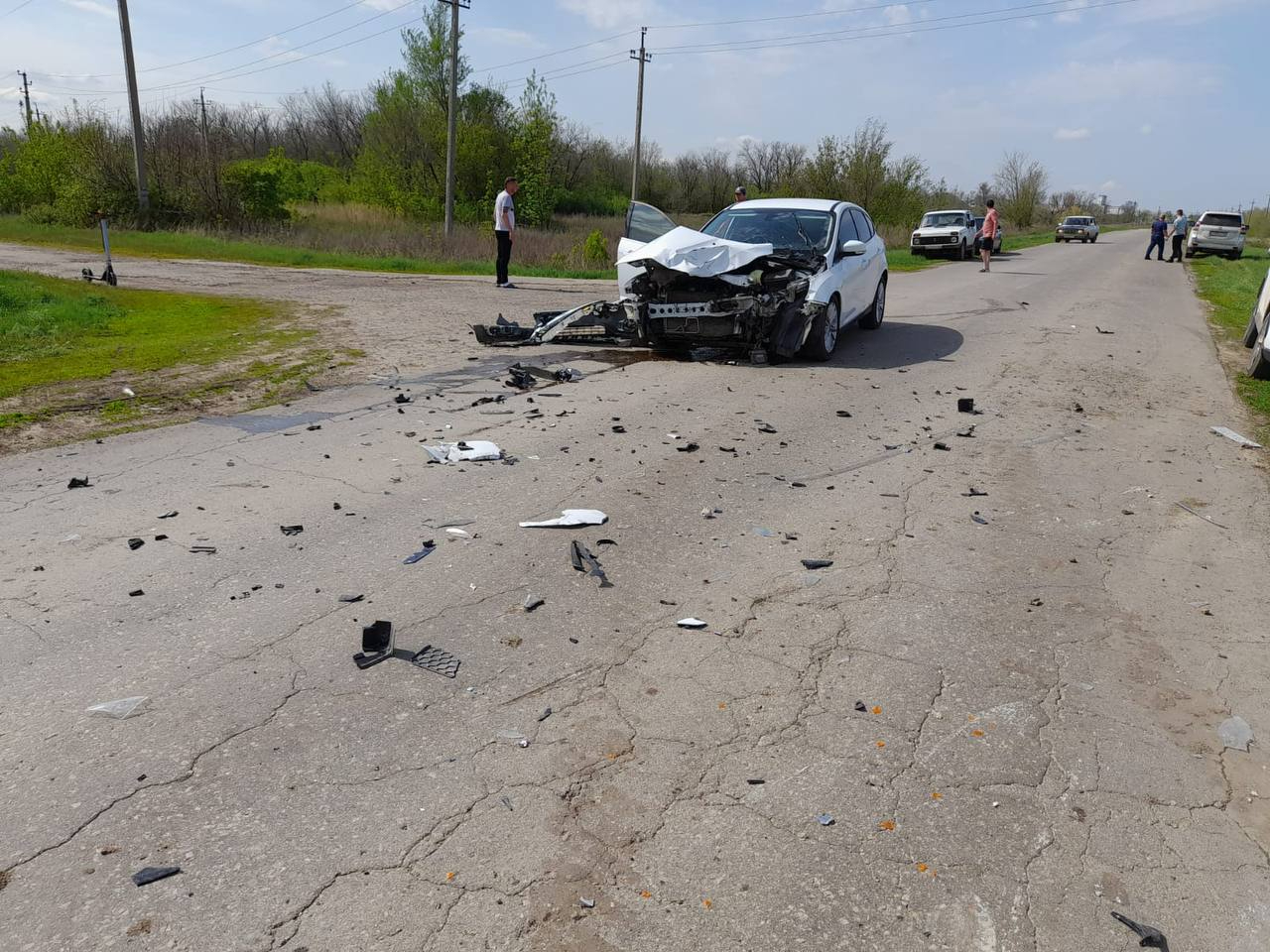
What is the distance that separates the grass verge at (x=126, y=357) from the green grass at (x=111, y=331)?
1 cm

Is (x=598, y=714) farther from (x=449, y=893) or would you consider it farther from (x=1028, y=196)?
(x=1028, y=196)

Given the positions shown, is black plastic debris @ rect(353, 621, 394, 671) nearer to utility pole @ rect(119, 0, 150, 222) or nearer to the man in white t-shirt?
the man in white t-shirt

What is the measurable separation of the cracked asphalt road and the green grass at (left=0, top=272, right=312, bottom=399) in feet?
10.9

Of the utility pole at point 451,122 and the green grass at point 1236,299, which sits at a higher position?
the utility pole at point 451,122

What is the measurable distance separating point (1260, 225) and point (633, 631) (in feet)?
263

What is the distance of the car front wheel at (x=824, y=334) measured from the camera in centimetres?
1043

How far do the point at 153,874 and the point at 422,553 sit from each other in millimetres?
2401

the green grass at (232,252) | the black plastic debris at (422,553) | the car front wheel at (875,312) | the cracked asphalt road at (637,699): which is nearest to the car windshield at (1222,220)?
the green grass at (232,252)

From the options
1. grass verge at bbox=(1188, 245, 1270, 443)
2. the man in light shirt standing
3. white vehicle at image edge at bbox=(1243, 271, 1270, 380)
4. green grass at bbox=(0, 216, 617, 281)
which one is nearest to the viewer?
grass verge at bbox=(1188, 245, 1270, 443)

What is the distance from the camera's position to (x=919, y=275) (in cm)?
2472

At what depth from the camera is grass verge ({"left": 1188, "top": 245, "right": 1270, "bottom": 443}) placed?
9.61 meters

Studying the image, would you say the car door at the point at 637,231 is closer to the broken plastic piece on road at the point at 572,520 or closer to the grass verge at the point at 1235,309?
the broken plastic piece on road at the point at 572,520

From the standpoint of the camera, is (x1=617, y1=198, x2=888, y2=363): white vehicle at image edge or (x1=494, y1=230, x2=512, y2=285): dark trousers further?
(x1=494, y1=230, x2=512, y2=285): dark trousers

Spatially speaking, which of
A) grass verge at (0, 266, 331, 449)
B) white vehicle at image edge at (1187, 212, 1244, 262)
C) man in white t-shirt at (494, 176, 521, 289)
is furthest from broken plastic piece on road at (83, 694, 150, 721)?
white vehicle at image edge at (1187, 212, 1244, 262)
